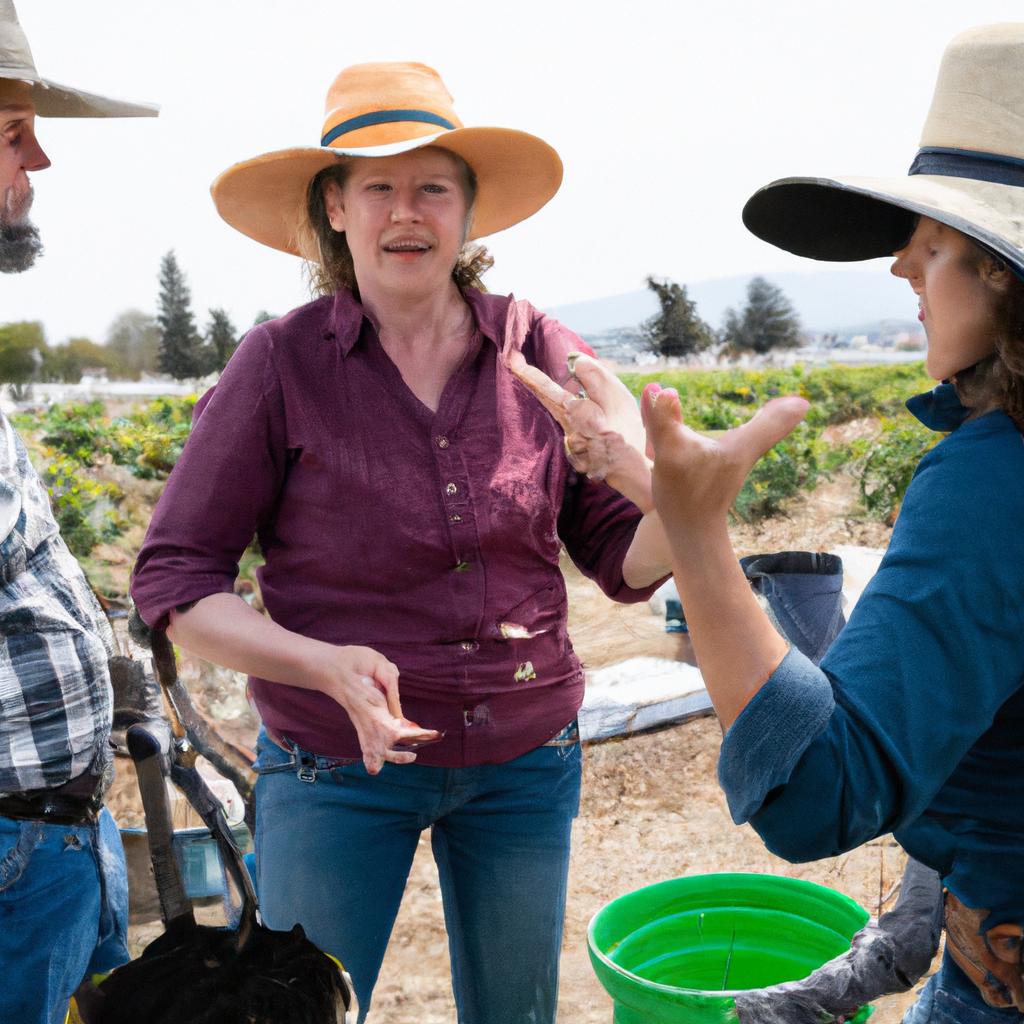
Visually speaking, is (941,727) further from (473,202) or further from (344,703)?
(473,202)

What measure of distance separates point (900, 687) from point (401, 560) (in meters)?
1.02

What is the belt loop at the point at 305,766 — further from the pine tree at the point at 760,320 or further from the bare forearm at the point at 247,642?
the pine tree at the point at 760,320

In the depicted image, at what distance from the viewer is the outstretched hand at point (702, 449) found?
2.94 ft

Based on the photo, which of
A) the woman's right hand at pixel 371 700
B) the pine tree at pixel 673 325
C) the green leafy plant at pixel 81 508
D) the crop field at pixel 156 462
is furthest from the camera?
the pine tree at pixel 673 325

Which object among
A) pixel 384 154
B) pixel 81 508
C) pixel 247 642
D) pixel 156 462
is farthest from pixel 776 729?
pixel 156 462

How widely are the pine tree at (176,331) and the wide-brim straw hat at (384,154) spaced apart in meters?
39.2

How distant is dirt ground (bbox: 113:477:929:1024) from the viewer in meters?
3.53

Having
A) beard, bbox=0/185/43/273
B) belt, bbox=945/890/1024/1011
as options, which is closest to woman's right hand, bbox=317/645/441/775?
belt, bbox=945/890/1024/1011

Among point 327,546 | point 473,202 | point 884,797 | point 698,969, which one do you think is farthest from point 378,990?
point 884,797

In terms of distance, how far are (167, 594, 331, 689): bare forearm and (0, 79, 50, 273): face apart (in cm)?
79

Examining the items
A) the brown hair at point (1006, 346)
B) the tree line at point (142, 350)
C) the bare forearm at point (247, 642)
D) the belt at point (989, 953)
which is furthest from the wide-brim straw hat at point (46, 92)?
the tree line at point (142, 350)

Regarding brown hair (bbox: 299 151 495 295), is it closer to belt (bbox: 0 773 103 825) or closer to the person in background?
the person in background

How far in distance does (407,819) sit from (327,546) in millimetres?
495

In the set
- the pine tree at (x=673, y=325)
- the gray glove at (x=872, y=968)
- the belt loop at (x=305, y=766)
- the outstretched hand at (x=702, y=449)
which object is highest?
the outstretched hand at (x=702, y=449)
